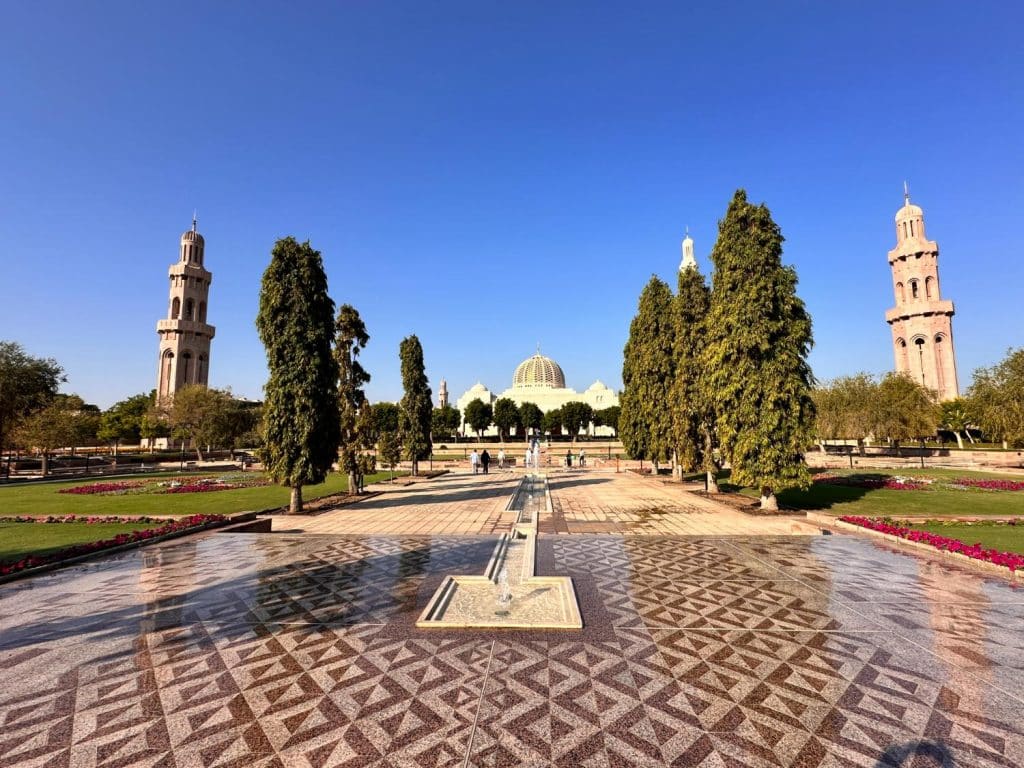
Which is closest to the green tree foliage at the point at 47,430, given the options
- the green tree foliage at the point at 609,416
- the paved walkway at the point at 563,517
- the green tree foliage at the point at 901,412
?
the paved walkway at the point at 563,517

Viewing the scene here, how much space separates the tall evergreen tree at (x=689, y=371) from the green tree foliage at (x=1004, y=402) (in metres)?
18.4

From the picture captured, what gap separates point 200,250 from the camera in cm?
6862

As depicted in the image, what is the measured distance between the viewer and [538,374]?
95312mm

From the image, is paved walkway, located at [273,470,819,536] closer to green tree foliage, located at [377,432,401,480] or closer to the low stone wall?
green tree foliage, located at [377,432,401,480]

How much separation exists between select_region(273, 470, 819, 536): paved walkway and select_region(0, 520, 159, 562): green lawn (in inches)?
126

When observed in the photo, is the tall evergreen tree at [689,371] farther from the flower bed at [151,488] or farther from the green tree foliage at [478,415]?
the green tree foliage at [478,415]

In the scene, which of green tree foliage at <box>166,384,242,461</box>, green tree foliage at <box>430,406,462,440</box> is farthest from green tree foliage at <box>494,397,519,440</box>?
green tree foliage at <box>166,384,242,461</box>

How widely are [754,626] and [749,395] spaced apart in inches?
390

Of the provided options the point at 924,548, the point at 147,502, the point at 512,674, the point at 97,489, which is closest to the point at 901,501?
the point at 924,548

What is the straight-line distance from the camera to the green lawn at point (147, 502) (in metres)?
13.4

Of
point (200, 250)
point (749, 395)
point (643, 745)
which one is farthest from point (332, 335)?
point (200, 250)

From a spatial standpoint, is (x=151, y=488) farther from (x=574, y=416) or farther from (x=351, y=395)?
(x=574, y=416)

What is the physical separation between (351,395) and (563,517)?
9.13 meters

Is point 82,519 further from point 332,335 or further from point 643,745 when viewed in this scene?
point 643,745
